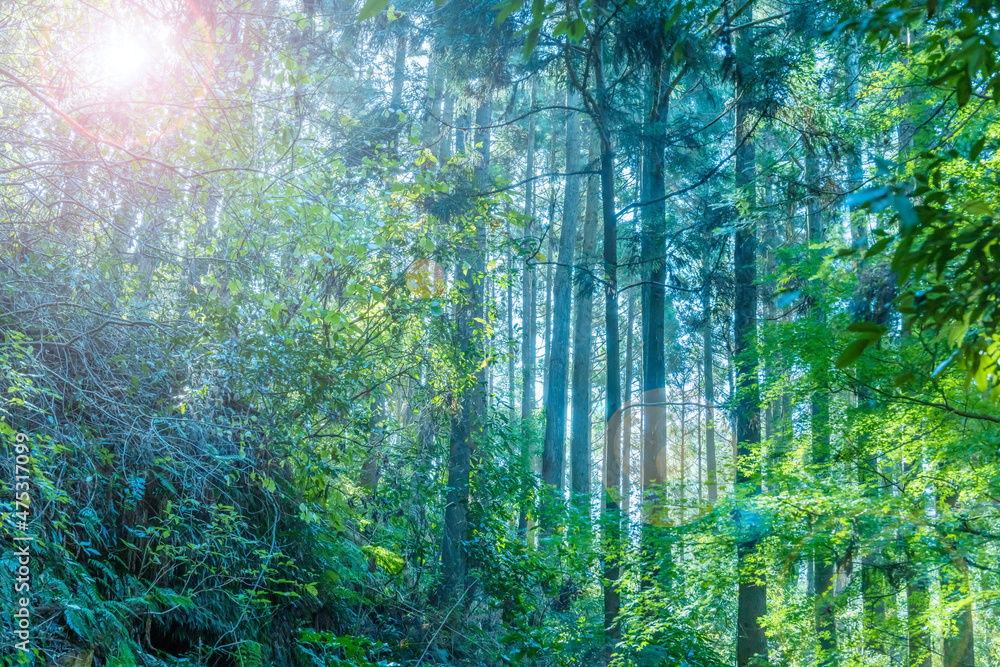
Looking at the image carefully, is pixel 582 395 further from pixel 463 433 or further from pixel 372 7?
pixel 372 7

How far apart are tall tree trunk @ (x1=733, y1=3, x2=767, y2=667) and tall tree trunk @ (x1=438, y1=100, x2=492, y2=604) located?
329cm

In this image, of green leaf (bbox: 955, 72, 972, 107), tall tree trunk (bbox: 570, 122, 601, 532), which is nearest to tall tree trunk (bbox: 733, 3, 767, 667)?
tall tree trunk (bbox: 570, 122, 601, 532)

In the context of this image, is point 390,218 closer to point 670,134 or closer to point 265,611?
point 265,611

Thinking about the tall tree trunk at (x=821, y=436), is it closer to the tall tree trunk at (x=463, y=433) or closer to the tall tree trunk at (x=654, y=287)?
the tall tree trunk at (x=654, y=287)

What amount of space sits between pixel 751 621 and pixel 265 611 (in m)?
6.83

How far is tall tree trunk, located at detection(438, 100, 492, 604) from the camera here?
25.6ft

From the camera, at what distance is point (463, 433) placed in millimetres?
8438

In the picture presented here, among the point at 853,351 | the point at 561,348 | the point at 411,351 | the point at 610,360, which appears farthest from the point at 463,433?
the point at 853,351

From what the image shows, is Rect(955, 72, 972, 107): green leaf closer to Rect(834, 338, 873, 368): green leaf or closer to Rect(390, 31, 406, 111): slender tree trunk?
Rect(834, 338, 873, 368): green leaf

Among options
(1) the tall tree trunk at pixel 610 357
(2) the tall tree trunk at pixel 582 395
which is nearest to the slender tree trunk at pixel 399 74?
(1) the tall tree trunk at pixel 610 357

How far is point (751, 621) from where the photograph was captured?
9023mm

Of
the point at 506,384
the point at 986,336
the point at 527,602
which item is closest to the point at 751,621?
the point at 527,602

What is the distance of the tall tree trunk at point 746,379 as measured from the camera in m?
7.53

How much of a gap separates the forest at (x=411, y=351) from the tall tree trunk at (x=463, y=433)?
67 millimetres
